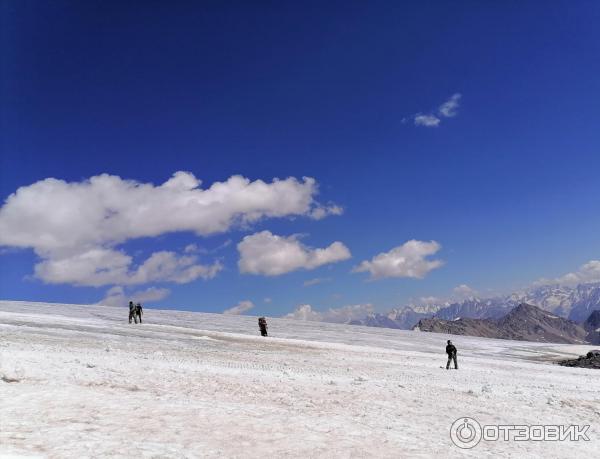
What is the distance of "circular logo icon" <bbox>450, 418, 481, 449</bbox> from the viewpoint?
46.2ft

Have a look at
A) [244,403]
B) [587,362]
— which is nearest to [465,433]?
[244,403]

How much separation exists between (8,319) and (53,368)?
75.3 ft

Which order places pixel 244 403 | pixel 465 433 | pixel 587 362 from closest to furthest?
pixel 465 433 → pixel 244 403 → pixel 587 362

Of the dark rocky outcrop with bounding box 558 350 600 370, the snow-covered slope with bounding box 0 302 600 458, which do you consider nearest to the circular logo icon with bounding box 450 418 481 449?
the snow-covered slope with bounding box 0 302 600 458

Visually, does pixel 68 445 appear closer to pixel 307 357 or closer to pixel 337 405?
pixel 337 405

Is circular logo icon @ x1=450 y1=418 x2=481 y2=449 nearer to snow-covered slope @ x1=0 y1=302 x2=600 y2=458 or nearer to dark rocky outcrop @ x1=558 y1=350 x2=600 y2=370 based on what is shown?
snow-covered slope @ x1=0 y1=302 x2=600 y2=458

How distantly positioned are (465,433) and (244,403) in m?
7.20

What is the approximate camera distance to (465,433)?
1509 cm

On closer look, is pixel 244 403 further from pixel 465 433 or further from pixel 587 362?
pixel 587 362

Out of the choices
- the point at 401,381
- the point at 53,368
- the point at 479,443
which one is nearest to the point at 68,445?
the point at 53,368

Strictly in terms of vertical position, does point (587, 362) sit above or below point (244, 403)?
A: below

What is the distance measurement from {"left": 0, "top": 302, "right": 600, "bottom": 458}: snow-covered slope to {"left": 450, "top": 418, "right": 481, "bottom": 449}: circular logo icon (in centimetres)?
29

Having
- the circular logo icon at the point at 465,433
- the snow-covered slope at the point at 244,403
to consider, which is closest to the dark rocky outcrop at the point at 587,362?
the snow-covered slope at the point at 244,403

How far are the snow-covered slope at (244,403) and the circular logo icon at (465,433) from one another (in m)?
0.29
